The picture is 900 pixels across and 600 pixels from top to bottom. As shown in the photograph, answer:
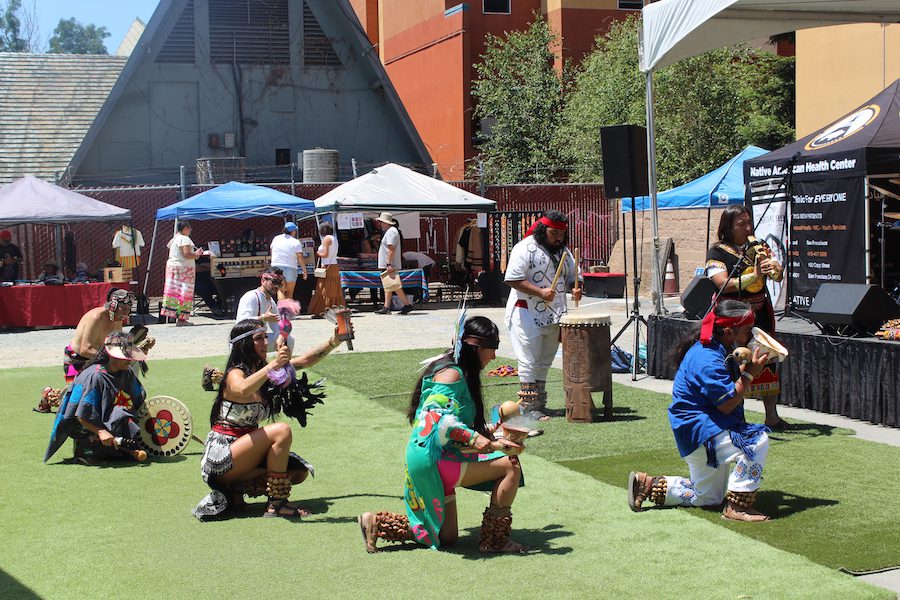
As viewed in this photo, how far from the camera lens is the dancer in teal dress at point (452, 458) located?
5.69 m

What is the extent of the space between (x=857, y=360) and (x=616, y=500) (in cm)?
361

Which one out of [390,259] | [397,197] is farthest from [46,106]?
[390,259]

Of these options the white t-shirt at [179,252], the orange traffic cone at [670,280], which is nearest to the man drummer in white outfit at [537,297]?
the white t-shirt at [179,252]

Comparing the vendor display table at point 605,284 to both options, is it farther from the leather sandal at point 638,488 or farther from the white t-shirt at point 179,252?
the leather sandal at point 638,488

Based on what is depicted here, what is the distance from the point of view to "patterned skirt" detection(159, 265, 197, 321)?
19.7m

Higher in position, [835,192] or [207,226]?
[835,192]

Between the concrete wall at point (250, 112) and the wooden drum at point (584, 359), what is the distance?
20.0 metres

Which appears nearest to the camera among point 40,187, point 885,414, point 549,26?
point 885,414

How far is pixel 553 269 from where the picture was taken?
30.9 feet

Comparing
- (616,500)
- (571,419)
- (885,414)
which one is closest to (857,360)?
(885,414)

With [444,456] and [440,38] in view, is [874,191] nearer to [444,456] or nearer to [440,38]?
[444,456]

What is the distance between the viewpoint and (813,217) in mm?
13344

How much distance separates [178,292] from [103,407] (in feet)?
38.3

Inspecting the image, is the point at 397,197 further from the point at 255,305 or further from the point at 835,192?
the point at 255,305
